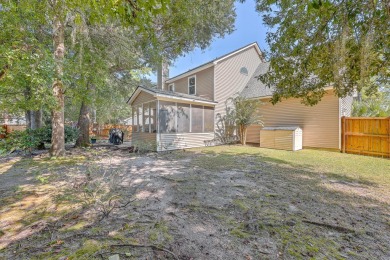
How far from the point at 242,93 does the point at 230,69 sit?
71.7 inches

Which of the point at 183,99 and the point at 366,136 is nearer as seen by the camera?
the point at 366,136

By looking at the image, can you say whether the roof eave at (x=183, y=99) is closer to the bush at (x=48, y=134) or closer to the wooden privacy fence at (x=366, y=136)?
the bush at (x=48, y=134)

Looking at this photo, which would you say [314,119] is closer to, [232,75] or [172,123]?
[232,75]

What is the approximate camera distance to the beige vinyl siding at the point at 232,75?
1172 cm

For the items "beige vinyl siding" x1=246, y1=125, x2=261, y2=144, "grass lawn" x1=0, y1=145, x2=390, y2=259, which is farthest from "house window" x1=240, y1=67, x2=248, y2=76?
"grass lawn" x1=0, y1=145, x2=390, y2=259

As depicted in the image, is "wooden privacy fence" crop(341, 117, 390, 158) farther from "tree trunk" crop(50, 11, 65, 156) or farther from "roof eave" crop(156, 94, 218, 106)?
"tree trunk" crop(50, 11, 65, 156)

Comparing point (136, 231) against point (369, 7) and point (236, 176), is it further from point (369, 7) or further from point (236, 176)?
point (369, 7)

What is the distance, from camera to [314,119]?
9000mm

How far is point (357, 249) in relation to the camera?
6.18 ft

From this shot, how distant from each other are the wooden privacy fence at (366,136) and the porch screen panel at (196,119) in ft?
21.7

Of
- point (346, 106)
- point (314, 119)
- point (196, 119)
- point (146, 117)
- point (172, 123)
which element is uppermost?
point (346, 106)

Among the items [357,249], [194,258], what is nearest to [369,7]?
[357,249]

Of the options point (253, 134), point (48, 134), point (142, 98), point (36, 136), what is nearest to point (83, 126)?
point (48, 134)

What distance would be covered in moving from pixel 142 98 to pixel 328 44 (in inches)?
330
